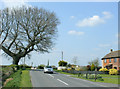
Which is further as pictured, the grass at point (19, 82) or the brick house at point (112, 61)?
the brick house at point (112, 61)

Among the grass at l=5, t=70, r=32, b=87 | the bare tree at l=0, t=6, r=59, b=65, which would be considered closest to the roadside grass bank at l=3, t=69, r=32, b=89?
the grass at l=5, t=70, r=32, b=87

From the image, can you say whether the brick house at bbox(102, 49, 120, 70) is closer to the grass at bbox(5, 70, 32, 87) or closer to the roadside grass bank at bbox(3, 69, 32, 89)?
the grass at bbox(5, 70, 32, 87)

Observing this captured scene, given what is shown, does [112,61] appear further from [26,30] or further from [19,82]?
[19,82]

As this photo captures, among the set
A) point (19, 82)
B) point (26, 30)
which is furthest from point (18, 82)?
point (26, 30)

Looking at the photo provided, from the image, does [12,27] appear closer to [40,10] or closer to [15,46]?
[15,46]

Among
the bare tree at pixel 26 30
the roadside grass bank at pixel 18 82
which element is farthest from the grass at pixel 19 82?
the bare tree at pixel 26 30

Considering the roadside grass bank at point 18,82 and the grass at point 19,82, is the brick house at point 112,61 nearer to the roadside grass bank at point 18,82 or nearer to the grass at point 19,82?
the grass at point 19,82

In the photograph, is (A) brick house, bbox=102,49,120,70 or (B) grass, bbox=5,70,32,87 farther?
(A) brick house, bbox=102,49,120,70

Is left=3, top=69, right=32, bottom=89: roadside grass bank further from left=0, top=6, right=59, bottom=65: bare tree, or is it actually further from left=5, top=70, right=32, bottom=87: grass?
left=0, top=6, right=59, bottom=65: bare tree

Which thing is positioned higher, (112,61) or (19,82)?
(112,61)

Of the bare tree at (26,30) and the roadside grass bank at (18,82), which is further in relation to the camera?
the bare tree at (26,30)

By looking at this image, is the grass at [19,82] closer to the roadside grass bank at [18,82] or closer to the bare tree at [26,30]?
the roadside grass bank at [18,82]

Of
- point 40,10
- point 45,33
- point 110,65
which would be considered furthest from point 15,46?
point 110,65

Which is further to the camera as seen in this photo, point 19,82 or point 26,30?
point 26,30
